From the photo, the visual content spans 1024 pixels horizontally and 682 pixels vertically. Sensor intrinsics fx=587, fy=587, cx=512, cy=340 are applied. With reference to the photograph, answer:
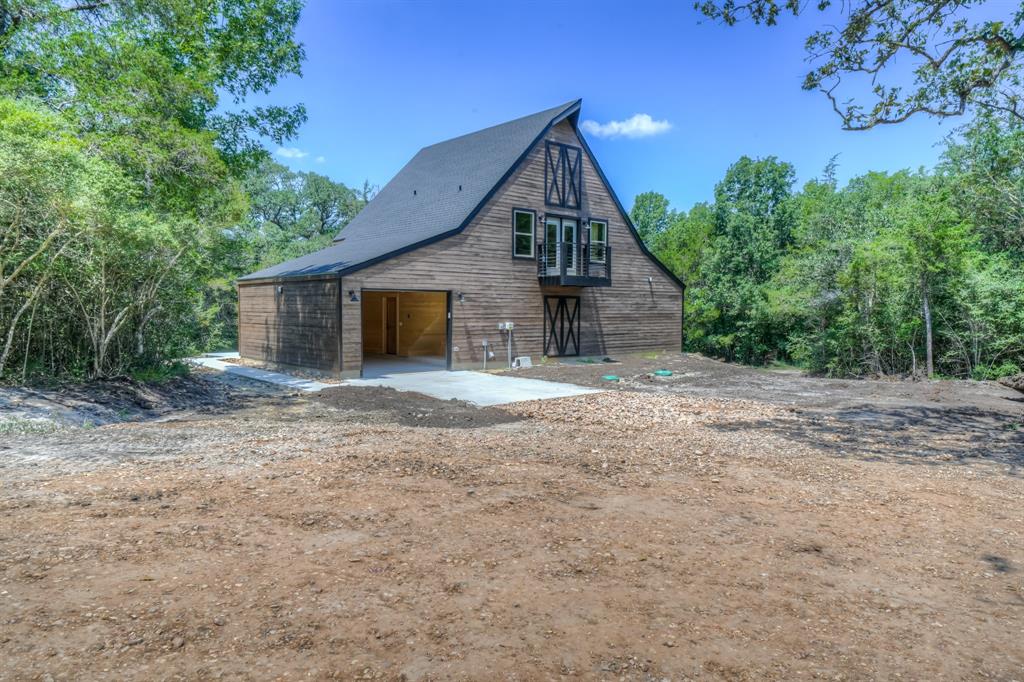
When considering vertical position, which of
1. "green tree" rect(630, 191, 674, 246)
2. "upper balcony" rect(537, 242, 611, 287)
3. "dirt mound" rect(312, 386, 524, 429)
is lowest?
"dirt mound" rect(312, 386, 524, 429)

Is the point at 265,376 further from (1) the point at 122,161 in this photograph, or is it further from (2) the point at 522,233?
(2) the point at 522,233

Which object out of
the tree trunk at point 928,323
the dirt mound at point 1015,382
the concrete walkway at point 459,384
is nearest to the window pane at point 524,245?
the concrete walkway at point 459,384

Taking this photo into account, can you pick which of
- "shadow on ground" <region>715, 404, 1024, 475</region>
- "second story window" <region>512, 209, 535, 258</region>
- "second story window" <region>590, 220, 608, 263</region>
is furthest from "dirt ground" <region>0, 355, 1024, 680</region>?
"second story window" <region>590, 220, 608, 263</region>

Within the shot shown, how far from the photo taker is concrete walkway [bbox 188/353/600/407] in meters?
11.1

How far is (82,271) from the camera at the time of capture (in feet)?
28.6

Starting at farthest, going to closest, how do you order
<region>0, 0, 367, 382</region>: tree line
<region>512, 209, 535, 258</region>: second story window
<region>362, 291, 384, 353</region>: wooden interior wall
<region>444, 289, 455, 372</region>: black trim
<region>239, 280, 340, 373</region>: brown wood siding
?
<region>362, 291, 384, 353</region>: wooden interior wall, <region>512, 209, 535, 258</region>: second story window, <region>444, 289, 455, 372</region>: black trim, <region>239, 280, 340, 373</region>: brown wood siding, <region>0, 0, 367, 382</region>: tree line

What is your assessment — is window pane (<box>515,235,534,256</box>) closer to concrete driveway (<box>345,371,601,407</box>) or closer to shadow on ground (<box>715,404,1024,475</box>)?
concrete driveway (<box>345,371,601,407</box>)

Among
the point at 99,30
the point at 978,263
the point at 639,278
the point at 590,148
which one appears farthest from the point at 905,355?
the point at 99,30

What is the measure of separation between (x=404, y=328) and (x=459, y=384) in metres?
7.57

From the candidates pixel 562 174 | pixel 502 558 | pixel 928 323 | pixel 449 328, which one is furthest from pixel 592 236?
pixel 502 558

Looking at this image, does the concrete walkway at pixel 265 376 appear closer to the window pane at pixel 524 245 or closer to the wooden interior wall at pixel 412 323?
the wooden interior wall at pixel 412 323

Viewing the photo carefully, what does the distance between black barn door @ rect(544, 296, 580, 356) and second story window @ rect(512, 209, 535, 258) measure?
1532mm

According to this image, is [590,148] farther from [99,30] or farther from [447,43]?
[99,30]

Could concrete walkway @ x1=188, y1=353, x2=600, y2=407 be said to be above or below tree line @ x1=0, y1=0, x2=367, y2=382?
below
